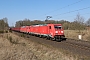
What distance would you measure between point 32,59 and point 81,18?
2152 inches

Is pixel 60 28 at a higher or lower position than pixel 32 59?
higher

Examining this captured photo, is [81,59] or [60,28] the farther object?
[60,28]

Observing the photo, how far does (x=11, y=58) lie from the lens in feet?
41.0

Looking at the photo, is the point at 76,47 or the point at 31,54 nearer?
the point at 31,54

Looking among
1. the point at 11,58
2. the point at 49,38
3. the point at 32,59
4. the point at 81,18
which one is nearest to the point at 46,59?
the point at 32,59

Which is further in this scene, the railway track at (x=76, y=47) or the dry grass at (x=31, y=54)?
the railway track at (x=76, y=47)

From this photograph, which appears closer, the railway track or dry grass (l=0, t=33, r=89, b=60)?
dry grass (l=0, t=33, r=89, b=60)

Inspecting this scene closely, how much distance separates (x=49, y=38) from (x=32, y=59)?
2196 centimetres

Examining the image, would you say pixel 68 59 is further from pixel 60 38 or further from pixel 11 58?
pixel 60 38

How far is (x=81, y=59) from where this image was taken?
43.9 ft

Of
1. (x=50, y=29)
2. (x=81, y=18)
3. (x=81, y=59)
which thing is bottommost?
(x=81, y=59)

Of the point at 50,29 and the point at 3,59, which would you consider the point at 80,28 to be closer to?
the point at 50,29

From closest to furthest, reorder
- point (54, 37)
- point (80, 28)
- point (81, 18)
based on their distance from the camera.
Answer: point (54, 37) < point (80, 28) < point (81, 18)

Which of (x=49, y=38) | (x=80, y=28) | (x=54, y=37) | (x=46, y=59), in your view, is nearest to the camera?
(x=46, y=59)
